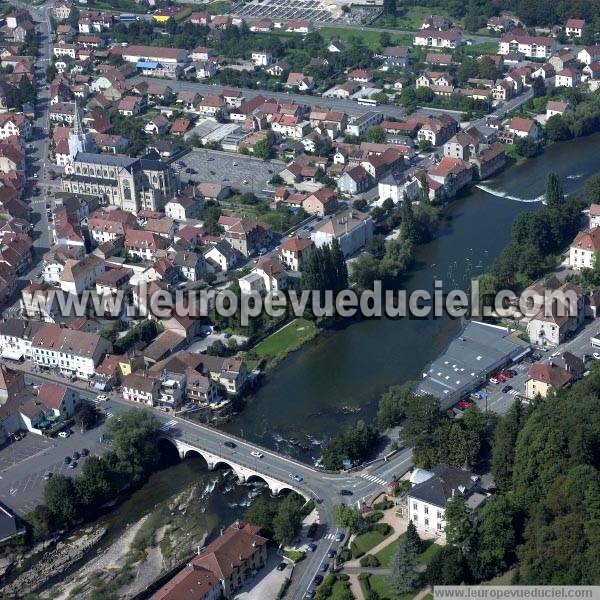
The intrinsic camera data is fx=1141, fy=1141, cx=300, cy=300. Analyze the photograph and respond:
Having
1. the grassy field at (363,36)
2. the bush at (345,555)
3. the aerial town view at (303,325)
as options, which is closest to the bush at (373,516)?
the aerial town view at (303,325)

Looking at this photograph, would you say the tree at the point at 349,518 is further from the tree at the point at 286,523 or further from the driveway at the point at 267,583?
the driveway at the point at 267,583

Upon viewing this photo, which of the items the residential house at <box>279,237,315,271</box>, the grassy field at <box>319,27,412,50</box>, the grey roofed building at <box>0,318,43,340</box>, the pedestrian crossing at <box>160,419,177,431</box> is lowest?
the pedestrian crossing at <box>160,419,177,431</box>

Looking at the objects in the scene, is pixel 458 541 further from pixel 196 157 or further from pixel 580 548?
pixel 196 157

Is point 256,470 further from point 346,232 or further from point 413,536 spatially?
point 346,232

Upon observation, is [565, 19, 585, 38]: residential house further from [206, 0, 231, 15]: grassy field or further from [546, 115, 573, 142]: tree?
[206, 0, 231, 15]: grassy field

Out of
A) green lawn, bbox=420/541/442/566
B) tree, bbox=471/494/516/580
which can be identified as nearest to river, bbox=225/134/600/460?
green lawn, bbox=420/541/442/566

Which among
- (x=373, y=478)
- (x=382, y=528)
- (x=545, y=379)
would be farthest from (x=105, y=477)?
(x=545, y=379)
